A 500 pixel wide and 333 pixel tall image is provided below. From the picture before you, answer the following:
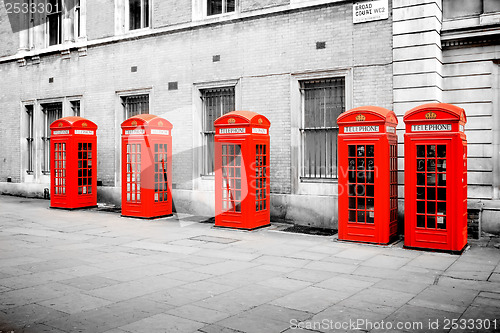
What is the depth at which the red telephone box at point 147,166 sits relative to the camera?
1203 cm

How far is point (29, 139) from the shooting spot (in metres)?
17.5

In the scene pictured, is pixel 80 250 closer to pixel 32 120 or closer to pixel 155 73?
pixel 155 73

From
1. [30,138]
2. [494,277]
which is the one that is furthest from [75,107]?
[494,277]

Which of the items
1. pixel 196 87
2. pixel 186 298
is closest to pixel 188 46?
pixel 196 87

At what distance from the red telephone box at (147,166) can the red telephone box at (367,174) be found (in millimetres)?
5248

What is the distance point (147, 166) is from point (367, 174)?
19.3ft

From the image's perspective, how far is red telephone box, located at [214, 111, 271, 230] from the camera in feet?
34.1

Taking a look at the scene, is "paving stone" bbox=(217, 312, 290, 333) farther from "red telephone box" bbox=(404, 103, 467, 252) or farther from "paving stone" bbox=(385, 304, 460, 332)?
"red telephone box" bbox=(404, 103, 467, 252)

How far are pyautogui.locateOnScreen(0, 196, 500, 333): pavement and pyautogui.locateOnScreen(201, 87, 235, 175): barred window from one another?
11.1 feet

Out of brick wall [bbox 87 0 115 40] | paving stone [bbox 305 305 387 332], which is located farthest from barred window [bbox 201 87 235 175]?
paving stone [bbox 305 305 387 332]

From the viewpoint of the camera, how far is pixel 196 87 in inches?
514

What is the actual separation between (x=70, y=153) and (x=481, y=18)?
11.2 metres

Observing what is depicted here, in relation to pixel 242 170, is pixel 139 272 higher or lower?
lower

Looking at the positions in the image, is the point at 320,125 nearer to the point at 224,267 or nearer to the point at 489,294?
the point at 224,267
